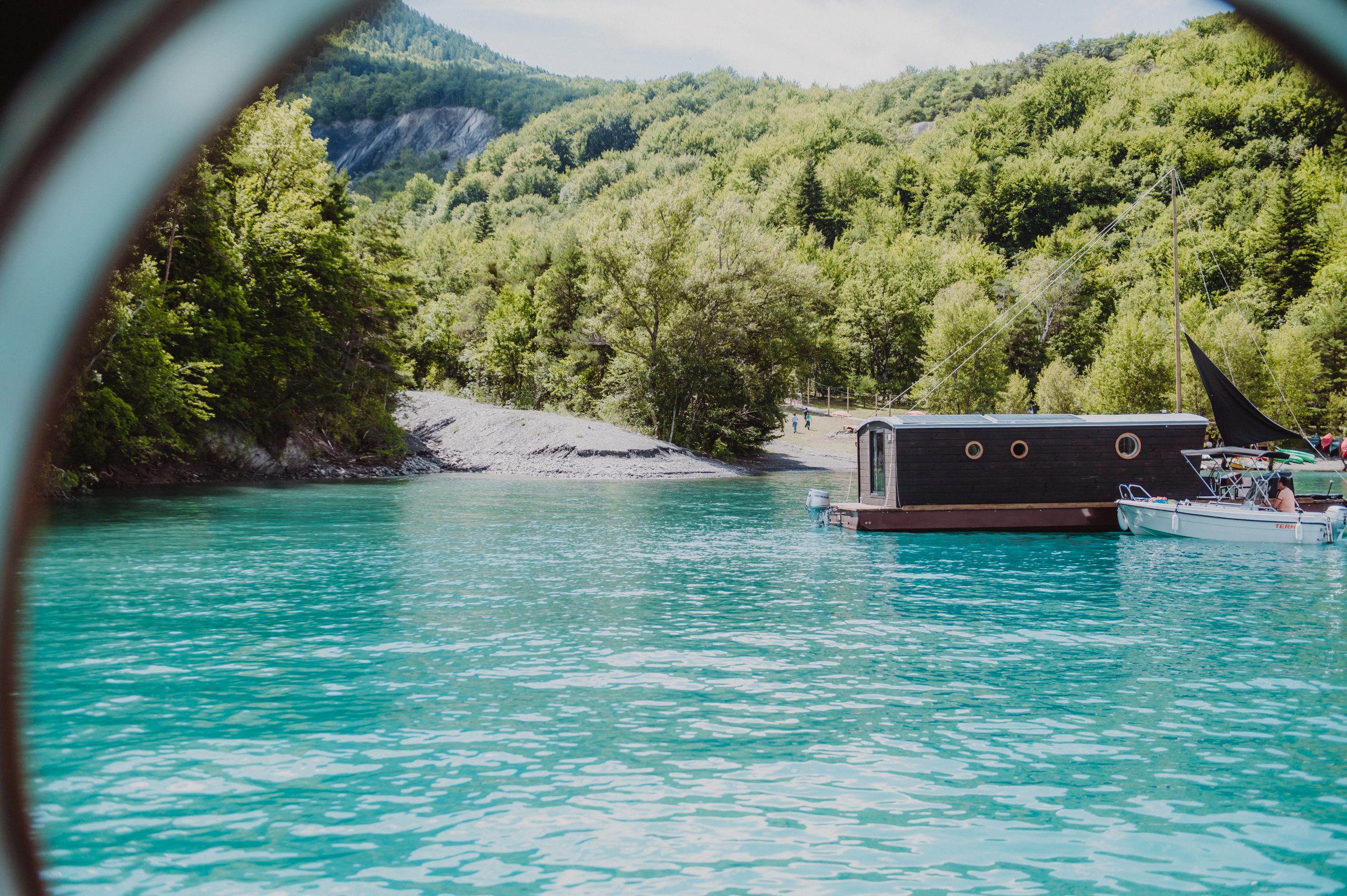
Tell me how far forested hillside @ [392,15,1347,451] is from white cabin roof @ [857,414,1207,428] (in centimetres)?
912

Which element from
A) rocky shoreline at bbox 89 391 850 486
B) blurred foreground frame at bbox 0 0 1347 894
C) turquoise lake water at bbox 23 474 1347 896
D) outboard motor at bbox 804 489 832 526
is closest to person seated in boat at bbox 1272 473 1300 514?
turquoise lake water at bbox 23 474 1347 896

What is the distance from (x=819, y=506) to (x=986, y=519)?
4722mm

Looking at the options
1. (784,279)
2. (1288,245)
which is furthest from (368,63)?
(1288,245)

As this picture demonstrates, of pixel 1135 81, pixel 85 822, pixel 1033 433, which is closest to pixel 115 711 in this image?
pixel 85 822

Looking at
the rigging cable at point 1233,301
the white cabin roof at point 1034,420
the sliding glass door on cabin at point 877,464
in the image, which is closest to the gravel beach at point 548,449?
the sliding glass door on cabin at point 877,464

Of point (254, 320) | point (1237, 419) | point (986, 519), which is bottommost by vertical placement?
point (986, 519)

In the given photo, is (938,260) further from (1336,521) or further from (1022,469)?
(1336,521)

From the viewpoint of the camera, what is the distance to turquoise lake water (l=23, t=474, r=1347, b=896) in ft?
21.9

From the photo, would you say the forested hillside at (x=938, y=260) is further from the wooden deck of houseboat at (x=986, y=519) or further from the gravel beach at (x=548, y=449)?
the wooden deck of houseboat at (x=986, y=519)

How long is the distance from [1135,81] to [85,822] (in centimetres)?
12867

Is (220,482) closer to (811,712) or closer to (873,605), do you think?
(873,605)

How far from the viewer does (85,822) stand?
23.6 feet

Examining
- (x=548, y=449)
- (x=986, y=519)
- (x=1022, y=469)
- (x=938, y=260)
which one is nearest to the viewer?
(x=986, y=519)

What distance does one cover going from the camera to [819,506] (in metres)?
30.0
